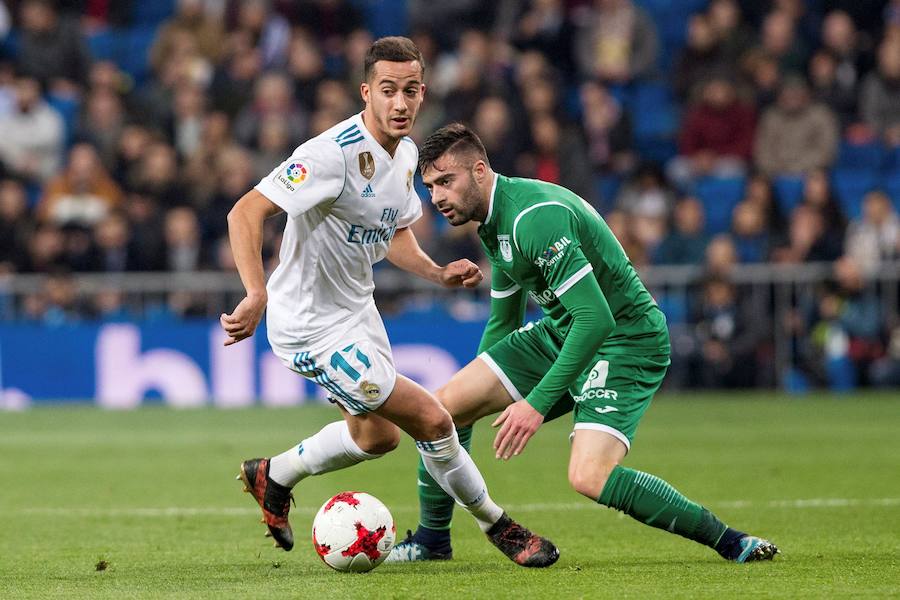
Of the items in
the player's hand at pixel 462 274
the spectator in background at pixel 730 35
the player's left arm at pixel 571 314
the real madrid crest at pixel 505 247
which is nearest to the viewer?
the player's left arm at pixel 571 314

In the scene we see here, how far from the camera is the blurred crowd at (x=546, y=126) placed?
1589 centimetres

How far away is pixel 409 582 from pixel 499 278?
1.48 metres

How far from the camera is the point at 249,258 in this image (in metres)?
5.77

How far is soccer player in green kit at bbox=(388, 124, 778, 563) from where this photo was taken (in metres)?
5.84

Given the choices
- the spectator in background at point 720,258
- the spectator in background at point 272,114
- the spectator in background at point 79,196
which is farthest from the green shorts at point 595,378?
the spectator in background at point 272,114

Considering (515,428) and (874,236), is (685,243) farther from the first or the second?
(515,428)

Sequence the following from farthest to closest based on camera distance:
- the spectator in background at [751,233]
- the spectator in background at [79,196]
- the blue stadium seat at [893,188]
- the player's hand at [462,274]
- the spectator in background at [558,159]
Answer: the blue stadium seat at [893,188] < the spectator in background at [558,159] < the spectator in background at [79,196] < the spectator in background at [751,233] < the player's hand at [462,274]

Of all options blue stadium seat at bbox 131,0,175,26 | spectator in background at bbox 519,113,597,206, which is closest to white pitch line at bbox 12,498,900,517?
spectator in background at bbox 519,113,597,206

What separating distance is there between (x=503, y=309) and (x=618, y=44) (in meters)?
12.0

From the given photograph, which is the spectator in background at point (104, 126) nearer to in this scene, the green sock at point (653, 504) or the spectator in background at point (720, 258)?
the spectator in background at point (720, 258)

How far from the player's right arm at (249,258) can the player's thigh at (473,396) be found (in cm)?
114

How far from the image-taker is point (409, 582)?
5.82 m

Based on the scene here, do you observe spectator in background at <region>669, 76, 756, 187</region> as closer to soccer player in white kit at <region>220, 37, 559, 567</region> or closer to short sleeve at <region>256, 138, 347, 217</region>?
soccer player in white kit at <region>220, 37, 559, 567</region>

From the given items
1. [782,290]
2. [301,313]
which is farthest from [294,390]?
[301,313]
